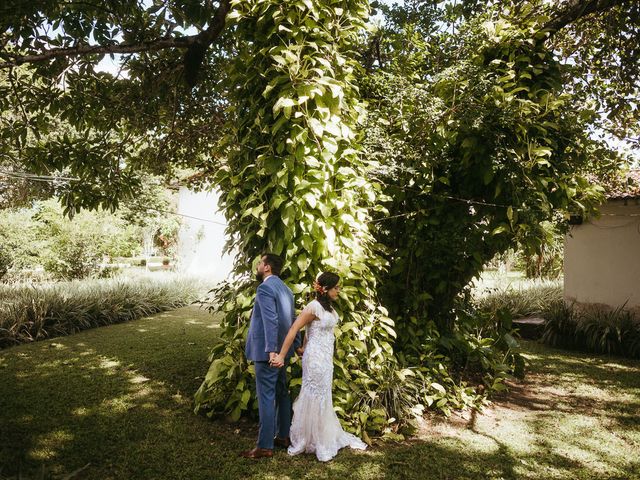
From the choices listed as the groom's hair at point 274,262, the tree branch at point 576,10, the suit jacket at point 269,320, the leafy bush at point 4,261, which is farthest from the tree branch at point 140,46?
the leafy bush at point 4,261

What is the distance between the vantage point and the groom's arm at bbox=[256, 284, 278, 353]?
4035mm

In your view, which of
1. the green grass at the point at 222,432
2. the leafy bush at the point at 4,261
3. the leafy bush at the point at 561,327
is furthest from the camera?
the leafy bush at the point at 4,261

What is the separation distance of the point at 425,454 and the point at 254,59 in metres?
4.31

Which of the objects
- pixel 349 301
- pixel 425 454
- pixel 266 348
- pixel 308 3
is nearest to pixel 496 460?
pixel 425 454

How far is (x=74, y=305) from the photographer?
1012cm

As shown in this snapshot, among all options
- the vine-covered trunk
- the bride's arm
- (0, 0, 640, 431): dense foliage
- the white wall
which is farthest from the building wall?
the white wall

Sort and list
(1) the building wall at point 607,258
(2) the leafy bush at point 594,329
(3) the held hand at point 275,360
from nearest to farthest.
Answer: (3) the held hand at point 275,360 < (2) the leafy bush at point 594,329 < (1) the building wall at point 607,258

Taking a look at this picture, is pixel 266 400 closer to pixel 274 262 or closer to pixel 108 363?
pixel 274 262

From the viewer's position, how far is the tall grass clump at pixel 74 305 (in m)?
8.77

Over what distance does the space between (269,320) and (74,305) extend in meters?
7.94

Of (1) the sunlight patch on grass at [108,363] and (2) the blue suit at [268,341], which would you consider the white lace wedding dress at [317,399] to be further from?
(1) the sunlight patch on grass at [108,363]

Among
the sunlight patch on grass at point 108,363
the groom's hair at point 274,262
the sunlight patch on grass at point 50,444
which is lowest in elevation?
the sunlight patch on grass at point 108,363

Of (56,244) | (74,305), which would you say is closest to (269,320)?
(74,305)

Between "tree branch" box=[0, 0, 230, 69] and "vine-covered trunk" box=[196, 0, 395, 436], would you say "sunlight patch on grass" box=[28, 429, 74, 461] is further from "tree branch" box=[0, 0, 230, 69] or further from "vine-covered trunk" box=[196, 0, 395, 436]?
"tree branch" box=[0, 0, 230, 69]
